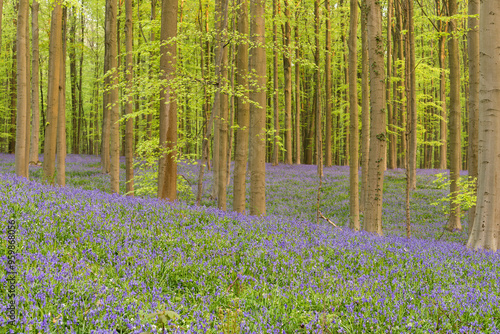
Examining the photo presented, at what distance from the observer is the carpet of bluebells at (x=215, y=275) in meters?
3.32

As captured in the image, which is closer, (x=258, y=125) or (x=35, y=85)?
(x=258, y=125)

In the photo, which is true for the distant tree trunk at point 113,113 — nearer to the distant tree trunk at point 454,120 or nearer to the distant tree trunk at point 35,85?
the distant tree trunk at point 35,85

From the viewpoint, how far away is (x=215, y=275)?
15.1 ft

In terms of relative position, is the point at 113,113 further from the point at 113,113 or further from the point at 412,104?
the point at 412,104

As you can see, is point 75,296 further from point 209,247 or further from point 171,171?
point 171,171

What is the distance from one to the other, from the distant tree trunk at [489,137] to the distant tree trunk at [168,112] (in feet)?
24.8

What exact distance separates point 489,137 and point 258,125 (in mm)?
5521

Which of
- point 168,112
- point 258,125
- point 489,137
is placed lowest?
point 489,137

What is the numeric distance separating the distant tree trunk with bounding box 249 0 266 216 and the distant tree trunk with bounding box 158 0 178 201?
2.23 meters

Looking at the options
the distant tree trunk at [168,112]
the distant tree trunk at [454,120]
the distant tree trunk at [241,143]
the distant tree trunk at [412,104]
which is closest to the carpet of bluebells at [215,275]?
the distant tree trunk at [168,112]

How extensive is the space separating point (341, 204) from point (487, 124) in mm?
11774

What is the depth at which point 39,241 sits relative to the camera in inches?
188

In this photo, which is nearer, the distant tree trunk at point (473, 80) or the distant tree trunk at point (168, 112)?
the distant tree trunk at point (168, 112)

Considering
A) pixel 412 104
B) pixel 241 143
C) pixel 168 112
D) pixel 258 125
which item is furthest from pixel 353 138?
pixel 412 104
